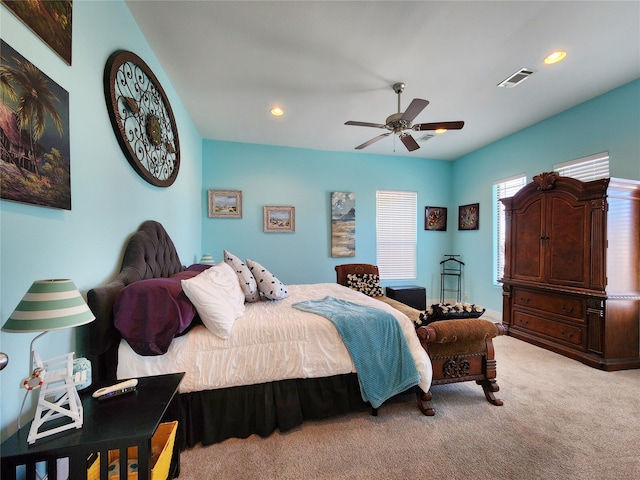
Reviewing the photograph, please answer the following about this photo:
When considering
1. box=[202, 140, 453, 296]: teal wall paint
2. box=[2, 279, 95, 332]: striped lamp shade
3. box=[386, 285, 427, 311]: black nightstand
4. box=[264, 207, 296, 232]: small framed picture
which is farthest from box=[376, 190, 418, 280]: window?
box=[2, 279, 95, 332]: striped lamp shade

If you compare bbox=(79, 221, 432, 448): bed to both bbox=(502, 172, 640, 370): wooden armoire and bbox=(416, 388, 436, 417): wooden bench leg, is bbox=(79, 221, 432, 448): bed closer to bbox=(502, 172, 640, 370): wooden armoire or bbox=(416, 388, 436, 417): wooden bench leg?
bbox=(416, 388, 436, 417): wooden bench leg

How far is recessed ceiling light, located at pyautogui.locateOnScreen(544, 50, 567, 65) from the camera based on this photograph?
2203mm

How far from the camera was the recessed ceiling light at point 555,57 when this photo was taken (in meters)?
2.20

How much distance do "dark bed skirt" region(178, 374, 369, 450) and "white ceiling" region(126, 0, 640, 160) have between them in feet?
8.57

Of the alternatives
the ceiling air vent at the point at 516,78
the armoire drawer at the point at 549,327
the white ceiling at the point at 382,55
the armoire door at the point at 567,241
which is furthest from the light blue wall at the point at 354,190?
the ceiling air vent at the point at 516,78

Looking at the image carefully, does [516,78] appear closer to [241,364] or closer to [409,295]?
[409,295]

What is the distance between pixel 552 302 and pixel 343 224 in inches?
118

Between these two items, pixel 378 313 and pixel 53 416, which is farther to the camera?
pixel 378 313

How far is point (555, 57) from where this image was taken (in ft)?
7.39

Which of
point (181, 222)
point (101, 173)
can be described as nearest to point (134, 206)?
point (101, 173)

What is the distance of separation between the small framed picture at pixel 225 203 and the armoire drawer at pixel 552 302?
4.22 meters

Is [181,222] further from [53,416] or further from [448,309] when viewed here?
[448,309]

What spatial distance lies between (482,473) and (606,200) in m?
2.73

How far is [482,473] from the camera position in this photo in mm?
1366
